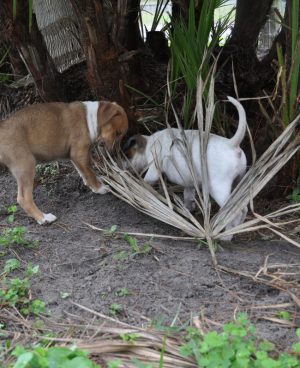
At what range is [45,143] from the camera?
4.84m

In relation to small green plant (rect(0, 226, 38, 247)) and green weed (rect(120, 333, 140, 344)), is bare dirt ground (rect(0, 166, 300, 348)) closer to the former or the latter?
small green plant (rect(0, 226, 38, 247))

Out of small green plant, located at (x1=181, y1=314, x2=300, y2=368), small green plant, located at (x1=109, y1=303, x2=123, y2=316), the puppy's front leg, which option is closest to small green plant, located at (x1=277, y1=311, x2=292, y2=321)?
small green plant, located at (x1=181, y1=314, x2=300, y2=368)

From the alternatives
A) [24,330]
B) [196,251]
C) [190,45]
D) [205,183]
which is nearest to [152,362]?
[24,330]

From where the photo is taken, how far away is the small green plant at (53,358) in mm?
2246

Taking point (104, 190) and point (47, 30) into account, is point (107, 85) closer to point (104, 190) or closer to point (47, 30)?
point (104, 190)

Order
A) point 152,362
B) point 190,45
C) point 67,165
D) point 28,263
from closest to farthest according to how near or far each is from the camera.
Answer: point 152,362 → point 28,263 → point 190,45 → point 67,165

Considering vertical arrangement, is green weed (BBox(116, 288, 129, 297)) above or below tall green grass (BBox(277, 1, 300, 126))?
below

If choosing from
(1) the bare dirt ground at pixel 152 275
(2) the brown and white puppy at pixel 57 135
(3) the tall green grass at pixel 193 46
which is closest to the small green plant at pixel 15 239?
(1) the bare dirt ground at pixel 152 275

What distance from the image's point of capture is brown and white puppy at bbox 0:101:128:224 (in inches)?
179

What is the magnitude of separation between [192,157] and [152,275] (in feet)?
4.02

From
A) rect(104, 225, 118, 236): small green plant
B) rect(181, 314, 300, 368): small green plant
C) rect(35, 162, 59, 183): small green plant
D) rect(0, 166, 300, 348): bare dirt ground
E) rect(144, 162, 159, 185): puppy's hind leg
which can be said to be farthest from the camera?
rect(35, 162, 59, 183): small green plant

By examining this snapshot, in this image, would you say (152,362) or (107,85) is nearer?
(152,362)

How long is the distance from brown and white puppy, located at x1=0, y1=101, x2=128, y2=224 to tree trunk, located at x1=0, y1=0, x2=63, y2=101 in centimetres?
65

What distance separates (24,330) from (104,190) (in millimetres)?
2255
